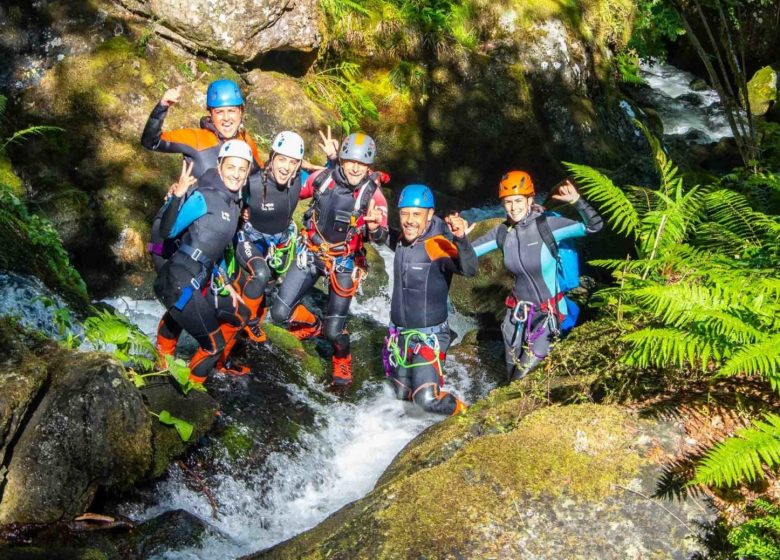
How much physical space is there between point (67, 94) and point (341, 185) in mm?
4961

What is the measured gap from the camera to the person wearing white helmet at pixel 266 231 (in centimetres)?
754

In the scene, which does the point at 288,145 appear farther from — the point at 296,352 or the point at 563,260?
the point at 563,260

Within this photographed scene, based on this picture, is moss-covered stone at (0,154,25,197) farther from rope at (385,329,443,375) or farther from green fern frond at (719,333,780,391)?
green fern frond at (719,333,780,391)

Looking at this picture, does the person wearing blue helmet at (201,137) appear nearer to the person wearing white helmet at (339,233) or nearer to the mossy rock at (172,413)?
the person wearing white helmet at (339,233)

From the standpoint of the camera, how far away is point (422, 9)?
44.8ft

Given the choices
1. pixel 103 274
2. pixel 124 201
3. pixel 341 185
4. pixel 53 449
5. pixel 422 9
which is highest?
pixel 422 9

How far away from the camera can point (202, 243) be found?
6.50 m

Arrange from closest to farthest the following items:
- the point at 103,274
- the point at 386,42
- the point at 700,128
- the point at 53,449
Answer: the point at 53,449, the point at 103,274, the point at 386,42, the point at 700,128

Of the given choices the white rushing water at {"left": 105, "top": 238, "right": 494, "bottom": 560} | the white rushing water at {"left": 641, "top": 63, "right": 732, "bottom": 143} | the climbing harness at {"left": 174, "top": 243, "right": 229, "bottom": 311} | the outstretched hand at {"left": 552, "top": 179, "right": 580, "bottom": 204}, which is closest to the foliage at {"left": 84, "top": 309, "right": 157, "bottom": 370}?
the climbing harness at {"left": 174, "top": 243, "right": 229, "bottom": 311}

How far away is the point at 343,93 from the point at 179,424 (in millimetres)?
8487

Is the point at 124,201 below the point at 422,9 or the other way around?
below

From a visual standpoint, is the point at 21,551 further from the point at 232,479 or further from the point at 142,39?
the point at 142,39

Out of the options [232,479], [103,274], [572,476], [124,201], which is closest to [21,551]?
[232,479]

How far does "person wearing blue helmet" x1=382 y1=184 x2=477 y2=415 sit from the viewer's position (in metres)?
7.25
